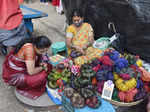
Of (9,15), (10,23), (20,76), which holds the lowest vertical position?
(20,76)

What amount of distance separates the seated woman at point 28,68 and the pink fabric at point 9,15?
0.94m

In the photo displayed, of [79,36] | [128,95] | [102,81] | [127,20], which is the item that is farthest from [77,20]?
[128,95]

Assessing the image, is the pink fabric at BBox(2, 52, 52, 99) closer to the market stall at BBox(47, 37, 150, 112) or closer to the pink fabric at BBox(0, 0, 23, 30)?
the market stall at BBox(47, 37, 150, 112)

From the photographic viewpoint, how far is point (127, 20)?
2.65 metres

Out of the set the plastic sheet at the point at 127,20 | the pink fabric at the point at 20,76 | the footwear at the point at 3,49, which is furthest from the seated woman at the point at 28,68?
the plastic sheet at the point at 127,20

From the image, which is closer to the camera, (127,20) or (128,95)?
(128,95)

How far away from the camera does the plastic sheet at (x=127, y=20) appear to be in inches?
97.0

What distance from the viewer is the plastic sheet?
2.46 metres

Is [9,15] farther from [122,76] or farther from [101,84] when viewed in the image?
[122,76]

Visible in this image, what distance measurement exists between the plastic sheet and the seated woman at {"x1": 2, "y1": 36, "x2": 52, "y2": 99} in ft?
4.49

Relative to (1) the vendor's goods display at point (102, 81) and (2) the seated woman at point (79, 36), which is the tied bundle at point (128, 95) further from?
(2) the seated woman at point (79, 36)

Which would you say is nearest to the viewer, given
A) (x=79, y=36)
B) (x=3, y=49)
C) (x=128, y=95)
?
(x=128, y=95)

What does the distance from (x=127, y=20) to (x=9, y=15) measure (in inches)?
76.3

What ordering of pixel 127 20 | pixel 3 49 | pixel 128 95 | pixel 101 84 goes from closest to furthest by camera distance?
pixel 128 95 < pixel 101 84 < pixel 127 20 < pixel 3 49
